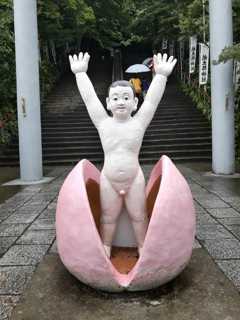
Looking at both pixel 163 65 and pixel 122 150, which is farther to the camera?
pixel 163 65

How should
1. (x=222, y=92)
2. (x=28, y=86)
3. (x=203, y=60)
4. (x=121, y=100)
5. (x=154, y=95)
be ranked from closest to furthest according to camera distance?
(x=121, y=100) → (x=154, y=95) → (x=28, y=86) → (x=222, y=92) → (x=203, y=60)

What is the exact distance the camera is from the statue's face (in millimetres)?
2736

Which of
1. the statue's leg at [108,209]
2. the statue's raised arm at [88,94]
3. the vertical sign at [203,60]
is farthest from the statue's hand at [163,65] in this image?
the vertical sign at [203,60]

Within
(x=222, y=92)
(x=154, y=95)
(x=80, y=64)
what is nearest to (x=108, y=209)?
(x=154, y=95)

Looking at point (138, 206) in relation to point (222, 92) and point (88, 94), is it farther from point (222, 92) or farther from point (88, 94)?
point (222, 92)

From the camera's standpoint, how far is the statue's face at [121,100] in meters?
2.74

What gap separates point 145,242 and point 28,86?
6.09 metres

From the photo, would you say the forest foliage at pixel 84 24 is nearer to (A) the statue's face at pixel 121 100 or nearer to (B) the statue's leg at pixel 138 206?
(A) the statue's face at pixel 121 100

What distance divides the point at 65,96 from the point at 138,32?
23.3ft

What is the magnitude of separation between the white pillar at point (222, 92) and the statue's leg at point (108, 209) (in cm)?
577

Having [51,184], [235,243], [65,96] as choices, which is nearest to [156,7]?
[65,96]

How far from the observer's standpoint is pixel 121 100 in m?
2.74

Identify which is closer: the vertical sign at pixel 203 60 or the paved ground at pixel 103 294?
the paved ground at pixel 103 294

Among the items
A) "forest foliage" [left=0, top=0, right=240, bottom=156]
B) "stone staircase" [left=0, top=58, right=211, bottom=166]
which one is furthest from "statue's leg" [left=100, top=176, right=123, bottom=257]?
"forest foliage" [left=0, top=0, right=240, bottom=156]
